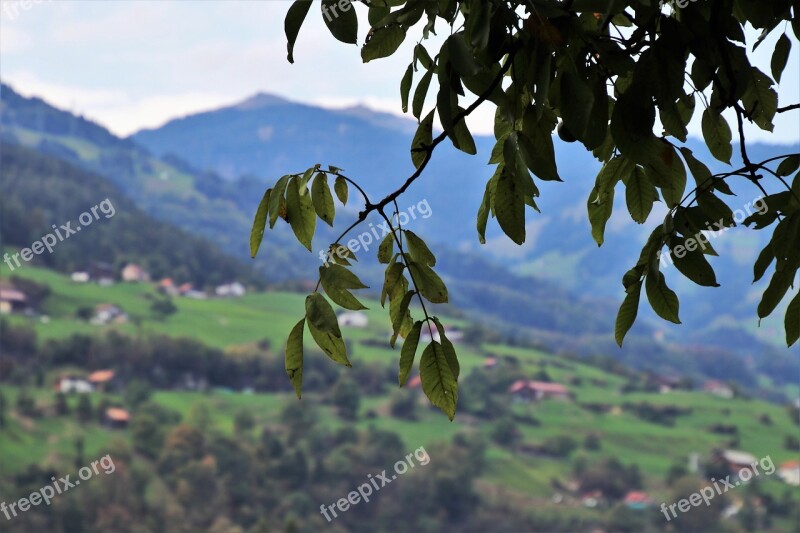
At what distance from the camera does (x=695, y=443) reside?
4166 centimetres

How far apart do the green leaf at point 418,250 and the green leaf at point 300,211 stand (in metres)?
0.10

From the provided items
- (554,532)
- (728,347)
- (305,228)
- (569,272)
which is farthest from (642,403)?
(305,228)

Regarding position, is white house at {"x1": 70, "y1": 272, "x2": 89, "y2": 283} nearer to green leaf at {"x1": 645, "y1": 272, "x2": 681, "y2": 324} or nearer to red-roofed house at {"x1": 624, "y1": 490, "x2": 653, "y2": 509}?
red-roofed house at {"x1": 624, "y1": 490, "x2": 653, "y2": 509}

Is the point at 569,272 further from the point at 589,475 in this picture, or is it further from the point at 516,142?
A: the point at 516,142

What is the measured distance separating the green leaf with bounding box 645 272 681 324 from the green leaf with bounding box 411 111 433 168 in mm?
252

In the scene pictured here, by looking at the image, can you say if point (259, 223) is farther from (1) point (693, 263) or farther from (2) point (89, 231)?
(2) point (89, 231)

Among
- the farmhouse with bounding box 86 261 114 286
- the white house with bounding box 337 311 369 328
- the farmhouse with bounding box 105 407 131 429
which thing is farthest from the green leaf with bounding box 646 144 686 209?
the farmhouse with bounding box 86 261 114 286

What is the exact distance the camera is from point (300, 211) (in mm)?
1045

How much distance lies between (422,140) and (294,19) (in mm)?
244

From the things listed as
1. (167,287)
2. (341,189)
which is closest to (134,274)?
(167,287)

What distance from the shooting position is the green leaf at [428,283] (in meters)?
0.97

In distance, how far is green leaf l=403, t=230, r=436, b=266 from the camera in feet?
3.36

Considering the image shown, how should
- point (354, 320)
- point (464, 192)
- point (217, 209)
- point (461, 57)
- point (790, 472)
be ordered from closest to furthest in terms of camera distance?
point (461, 57) < point (790, 472) < point (354, 320) < point (464, 192) < point (217, 209)

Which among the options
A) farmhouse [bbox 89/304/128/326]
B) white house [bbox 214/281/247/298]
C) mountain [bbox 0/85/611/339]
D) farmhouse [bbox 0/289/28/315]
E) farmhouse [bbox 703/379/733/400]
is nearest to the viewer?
farmhouse [bbox 0/289/28/315]
